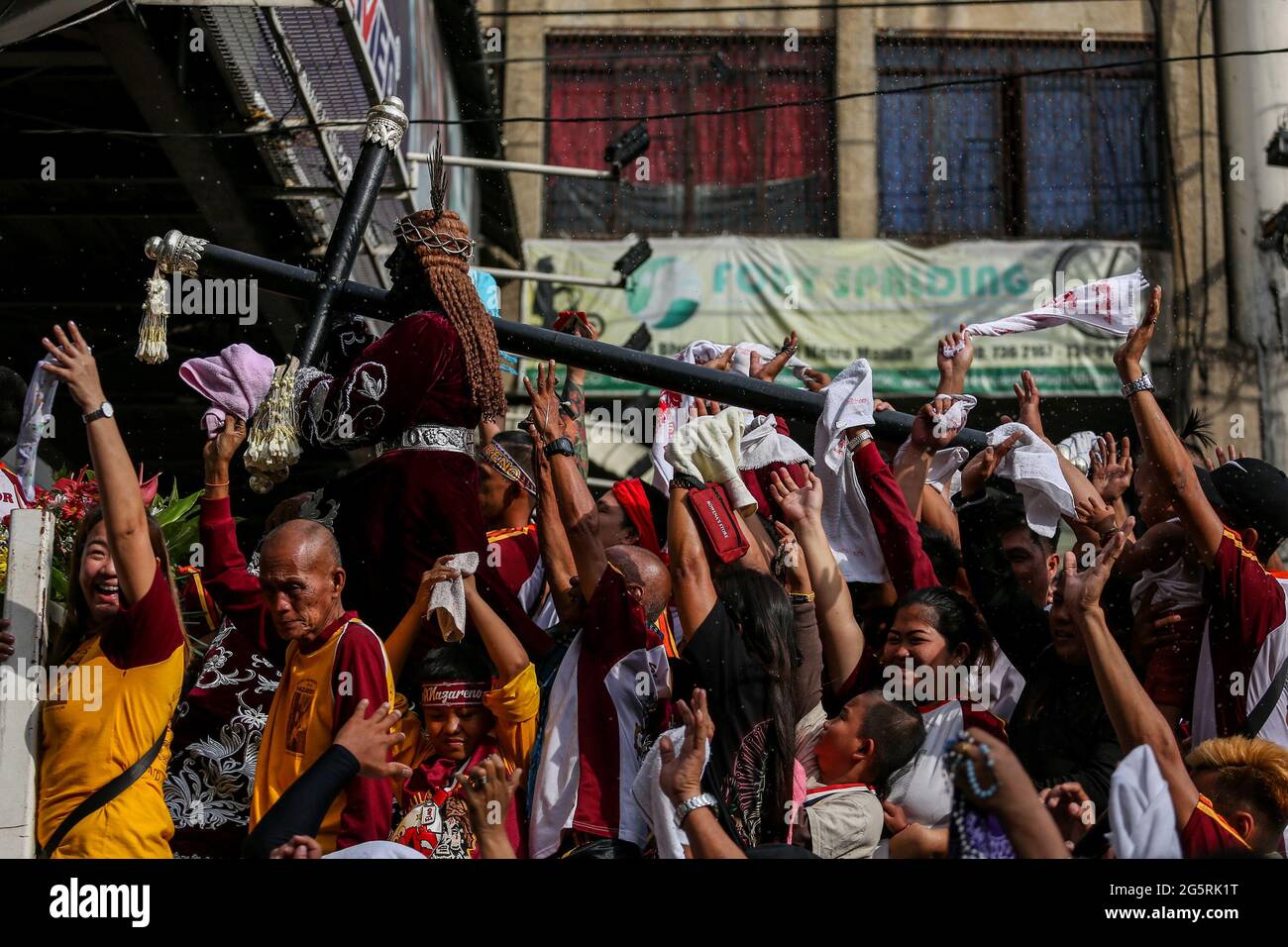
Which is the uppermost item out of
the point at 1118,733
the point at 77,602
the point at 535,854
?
the point at 77,602

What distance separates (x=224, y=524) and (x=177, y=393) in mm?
5968

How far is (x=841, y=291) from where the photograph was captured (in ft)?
52.6

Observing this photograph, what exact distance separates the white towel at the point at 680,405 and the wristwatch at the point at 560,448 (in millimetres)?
725

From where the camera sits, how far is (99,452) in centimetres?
452

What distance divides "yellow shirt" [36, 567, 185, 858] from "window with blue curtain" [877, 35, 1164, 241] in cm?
1314

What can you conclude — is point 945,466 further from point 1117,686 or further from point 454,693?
point 454,693

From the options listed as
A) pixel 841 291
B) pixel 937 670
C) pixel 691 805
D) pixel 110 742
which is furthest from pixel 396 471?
pixel 841 291

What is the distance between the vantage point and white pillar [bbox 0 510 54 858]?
4.56 meters

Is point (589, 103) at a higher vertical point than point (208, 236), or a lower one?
higher

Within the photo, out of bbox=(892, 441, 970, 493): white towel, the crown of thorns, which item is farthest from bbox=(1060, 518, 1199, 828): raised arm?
the crown of thorns

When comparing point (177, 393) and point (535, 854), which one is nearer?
point (535, 854)

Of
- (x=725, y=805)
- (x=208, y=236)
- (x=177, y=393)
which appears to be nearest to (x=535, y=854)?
(x=725, y=805)
